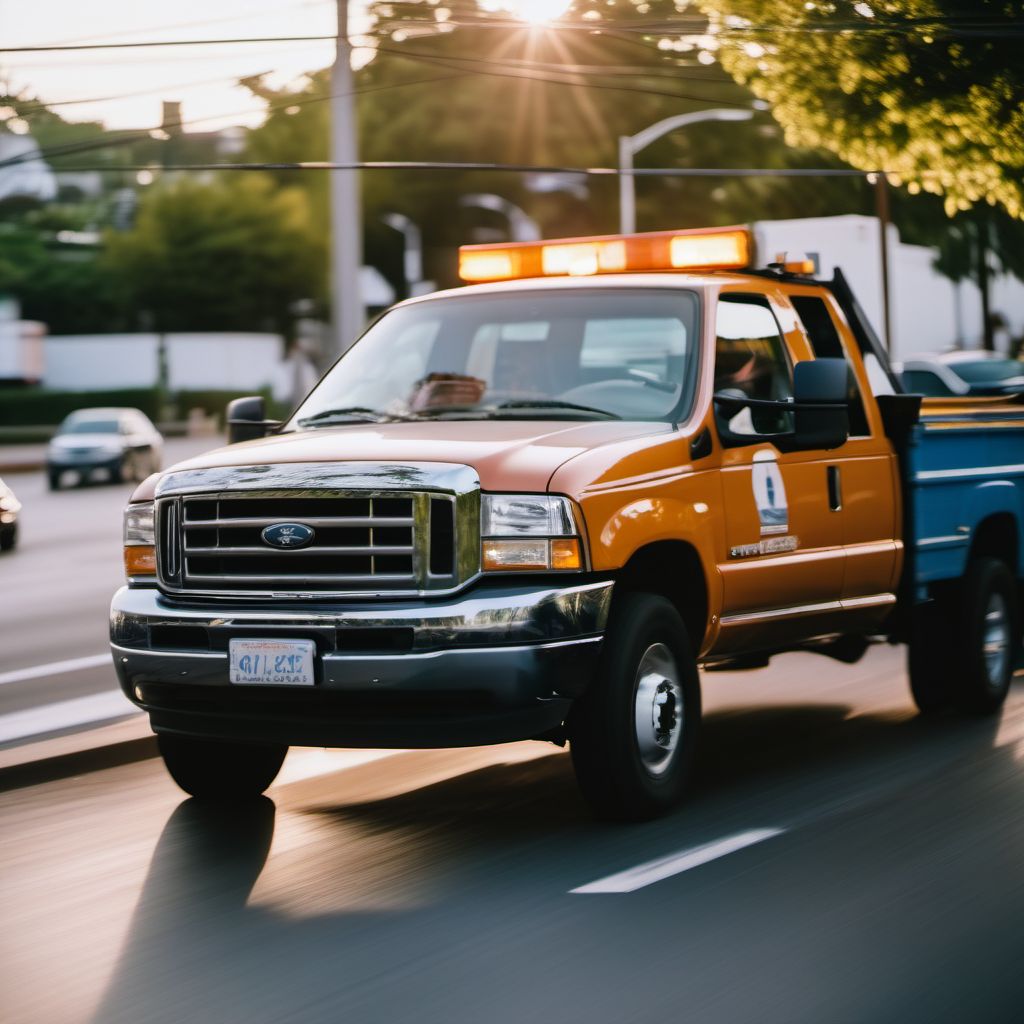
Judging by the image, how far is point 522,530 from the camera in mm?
6297

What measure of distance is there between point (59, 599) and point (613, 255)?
8951mm

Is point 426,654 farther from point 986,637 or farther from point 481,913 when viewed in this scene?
point 986,637

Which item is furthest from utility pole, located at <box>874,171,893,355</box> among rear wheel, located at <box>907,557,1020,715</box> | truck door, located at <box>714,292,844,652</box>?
truck door, located at <box>714,292,844,652</box>

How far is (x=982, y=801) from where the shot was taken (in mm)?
7152

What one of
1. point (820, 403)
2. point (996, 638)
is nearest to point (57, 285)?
point (996, 638)

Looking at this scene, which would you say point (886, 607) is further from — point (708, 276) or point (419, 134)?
point (419, 134)

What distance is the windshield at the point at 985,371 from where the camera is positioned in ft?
90.8

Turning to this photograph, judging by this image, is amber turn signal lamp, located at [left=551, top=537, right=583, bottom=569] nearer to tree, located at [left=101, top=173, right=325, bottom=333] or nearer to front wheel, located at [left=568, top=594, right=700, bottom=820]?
front wheel, located at [left=568, top=594, right=700, bottom=820]

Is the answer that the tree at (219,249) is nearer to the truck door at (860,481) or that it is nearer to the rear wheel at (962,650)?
the rear wheel at (962,650)

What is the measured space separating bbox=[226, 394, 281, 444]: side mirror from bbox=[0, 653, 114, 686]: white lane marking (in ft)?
11.4

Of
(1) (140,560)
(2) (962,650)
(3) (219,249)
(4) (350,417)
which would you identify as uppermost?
(3) (219,249)

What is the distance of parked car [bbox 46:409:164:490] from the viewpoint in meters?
34.3

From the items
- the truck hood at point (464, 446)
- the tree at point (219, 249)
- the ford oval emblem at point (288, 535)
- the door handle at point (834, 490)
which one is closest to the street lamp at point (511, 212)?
the tree at point (219, 249)

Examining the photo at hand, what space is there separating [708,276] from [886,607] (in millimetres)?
1754
